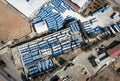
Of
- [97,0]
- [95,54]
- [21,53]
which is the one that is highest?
[97,0]

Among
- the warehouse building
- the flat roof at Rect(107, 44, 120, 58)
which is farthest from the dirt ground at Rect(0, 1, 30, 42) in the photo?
the flat roof at Rect(107, 44, 120, 58)

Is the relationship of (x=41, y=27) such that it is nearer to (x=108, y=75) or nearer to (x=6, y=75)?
(x=6, y=75)

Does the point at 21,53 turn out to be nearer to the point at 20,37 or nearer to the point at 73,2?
the point at 20,37

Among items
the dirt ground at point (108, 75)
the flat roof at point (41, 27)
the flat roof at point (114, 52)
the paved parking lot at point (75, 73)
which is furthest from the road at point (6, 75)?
the flat roof at point (114, 52)

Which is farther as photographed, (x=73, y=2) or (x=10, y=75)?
(x=73, y=2)

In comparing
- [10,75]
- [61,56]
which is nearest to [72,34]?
[61,56]
